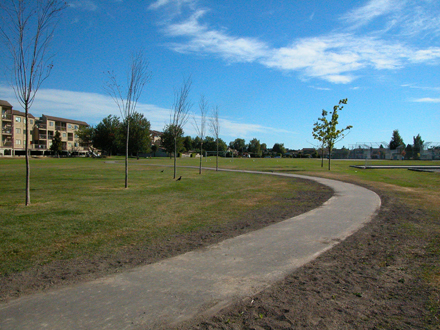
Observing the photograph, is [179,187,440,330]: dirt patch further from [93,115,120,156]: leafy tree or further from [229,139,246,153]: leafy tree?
[229,139,246,153]: leafy tree

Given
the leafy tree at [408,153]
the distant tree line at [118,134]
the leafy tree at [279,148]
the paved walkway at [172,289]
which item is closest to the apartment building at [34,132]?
the distant tree line at [118,134]

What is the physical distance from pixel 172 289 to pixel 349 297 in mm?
2224

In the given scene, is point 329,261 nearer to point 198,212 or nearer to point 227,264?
point 227,264

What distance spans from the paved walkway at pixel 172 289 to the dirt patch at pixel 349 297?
0.78ft

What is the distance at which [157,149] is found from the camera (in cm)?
10688

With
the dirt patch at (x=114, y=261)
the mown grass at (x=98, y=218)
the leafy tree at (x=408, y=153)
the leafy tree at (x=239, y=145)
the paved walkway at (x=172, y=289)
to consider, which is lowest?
the mown grass at (x=98, y=218)

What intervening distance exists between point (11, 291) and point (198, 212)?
6.00 m

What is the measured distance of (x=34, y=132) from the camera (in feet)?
273

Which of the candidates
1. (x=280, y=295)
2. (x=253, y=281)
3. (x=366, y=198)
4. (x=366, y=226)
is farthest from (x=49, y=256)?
(x=366, y=198)

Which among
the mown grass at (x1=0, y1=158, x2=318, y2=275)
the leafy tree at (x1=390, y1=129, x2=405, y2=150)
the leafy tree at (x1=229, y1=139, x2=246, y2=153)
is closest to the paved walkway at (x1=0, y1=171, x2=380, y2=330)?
the mown grass at (x1=0, y1=158, x2=318, y2=275)

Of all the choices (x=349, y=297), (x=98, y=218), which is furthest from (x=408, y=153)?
(x=349, y=297)

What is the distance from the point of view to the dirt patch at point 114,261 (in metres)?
4.15

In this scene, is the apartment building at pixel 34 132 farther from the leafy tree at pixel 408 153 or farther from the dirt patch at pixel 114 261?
the leafy tree at pixel 408 153

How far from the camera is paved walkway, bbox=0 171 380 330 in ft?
10.6
